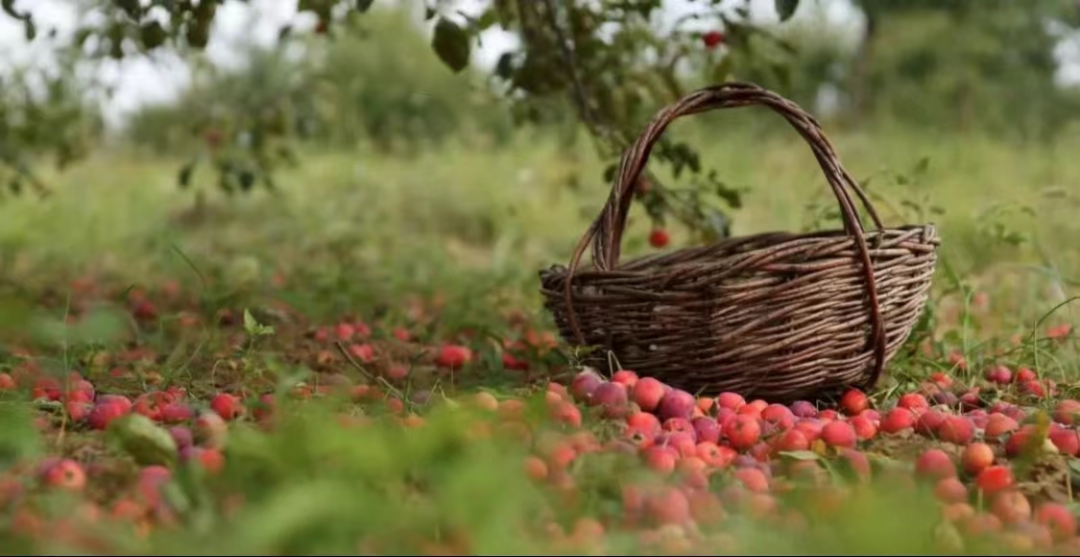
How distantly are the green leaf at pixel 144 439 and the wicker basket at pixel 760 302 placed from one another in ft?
2.41

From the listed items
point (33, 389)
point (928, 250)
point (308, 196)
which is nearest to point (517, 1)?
point (928, 250)

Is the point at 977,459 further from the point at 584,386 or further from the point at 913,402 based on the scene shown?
the point at 584,386

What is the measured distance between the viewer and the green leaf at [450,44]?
249 cm

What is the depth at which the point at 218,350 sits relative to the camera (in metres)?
2.70

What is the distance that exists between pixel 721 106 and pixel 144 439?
42.8 inches

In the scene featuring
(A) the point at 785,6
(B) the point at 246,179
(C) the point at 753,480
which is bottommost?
(C) the point at 753,480

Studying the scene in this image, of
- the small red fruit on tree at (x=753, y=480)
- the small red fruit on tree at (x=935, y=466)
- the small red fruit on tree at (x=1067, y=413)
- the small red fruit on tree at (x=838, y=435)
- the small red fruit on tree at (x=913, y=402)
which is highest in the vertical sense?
the small red fruit on tree at (x=1067, y=413)

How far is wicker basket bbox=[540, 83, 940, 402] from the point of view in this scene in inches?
78.0

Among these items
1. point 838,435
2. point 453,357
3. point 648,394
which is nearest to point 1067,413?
point 838,435

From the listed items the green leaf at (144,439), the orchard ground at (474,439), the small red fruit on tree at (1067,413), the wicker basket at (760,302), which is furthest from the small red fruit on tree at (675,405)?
the green leaf at (144,439)

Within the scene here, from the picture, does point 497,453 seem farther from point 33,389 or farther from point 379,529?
point 33,389

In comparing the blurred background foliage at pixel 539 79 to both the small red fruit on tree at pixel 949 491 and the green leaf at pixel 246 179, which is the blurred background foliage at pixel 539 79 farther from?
the small red fruit on tree at pixel 949 491

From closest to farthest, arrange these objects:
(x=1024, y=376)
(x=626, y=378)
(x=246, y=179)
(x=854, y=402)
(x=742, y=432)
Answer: (x=742, y=432)
(x=626, y=378)
(x=854, y=402)
(x=1024, y=376)
(x=246, y=179)

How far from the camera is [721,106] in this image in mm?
2129
